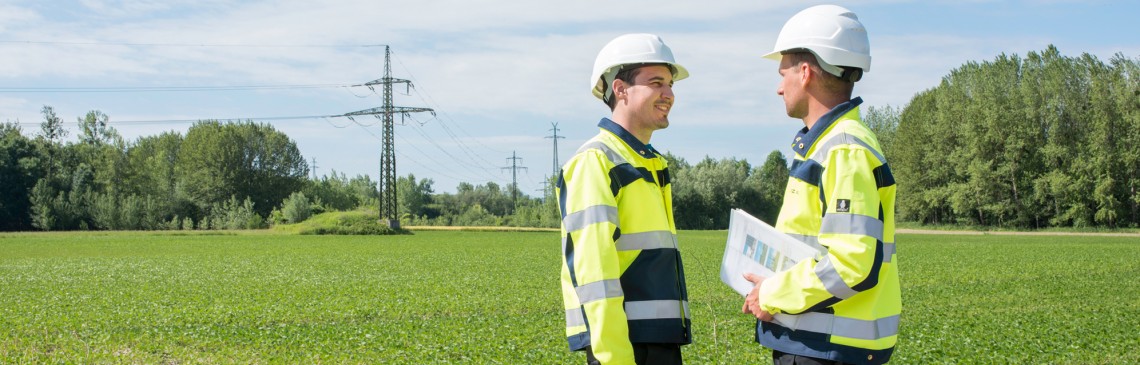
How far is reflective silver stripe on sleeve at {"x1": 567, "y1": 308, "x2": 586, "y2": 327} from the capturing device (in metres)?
3.82

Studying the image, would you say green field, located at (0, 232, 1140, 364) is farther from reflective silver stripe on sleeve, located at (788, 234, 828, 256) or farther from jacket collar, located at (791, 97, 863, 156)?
jacket collar, located at (791, 97, 863, 156)

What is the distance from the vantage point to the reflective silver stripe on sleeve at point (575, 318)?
12.5ft

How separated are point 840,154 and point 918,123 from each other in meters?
86.4

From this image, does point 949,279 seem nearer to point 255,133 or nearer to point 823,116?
point 823,116

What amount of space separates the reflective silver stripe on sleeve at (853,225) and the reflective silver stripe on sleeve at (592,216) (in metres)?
0.87

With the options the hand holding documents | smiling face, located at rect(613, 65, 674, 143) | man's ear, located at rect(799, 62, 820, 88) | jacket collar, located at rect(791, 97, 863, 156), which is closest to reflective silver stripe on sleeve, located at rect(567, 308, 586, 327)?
the hand holding documents

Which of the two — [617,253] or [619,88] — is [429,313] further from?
[617,253]

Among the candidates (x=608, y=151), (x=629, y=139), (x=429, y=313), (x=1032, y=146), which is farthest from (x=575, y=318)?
(x=1032, y=146)

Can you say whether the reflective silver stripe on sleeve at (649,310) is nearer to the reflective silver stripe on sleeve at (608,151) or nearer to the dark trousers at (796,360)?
the dark trousers at (796,360)

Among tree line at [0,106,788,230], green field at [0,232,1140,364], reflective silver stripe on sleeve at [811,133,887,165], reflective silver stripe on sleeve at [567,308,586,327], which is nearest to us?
reflective silver stripe on sleeve at [811,133,887,165]

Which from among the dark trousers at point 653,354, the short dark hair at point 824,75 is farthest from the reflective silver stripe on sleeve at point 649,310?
the short dark hair at point 824,75

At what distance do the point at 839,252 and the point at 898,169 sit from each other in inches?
3410

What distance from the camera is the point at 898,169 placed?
84750 millimetres

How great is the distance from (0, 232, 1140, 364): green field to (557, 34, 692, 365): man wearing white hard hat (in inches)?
114
